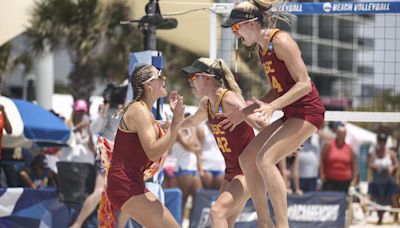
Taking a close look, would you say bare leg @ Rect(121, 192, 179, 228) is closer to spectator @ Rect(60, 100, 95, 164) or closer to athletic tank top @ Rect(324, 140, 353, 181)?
spectator @ Rect(60, 100, 95, 164)

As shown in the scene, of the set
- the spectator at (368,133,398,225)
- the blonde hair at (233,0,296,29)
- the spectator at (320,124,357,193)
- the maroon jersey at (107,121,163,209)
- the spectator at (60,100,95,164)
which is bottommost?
the spectator at (368,133,398,225)

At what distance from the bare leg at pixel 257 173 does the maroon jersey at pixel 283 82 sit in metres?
0.24

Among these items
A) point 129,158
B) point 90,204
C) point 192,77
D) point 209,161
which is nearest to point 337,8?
point 192,77

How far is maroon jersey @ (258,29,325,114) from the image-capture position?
6984mm

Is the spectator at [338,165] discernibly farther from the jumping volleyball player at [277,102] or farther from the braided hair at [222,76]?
the jumping volleyball player at [277,102]

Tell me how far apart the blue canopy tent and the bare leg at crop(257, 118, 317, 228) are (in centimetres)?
545

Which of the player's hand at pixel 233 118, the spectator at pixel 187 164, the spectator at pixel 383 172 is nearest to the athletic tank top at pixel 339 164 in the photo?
the spectator at pixel 383 172

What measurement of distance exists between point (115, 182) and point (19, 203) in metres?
3.72

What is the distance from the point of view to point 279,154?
273 inches

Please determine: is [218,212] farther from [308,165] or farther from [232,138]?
[308,165]

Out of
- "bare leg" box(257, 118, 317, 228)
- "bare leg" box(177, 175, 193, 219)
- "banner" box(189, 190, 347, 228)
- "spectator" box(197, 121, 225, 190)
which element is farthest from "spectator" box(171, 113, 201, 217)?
"bare leg" box(257, 118, 317, 228)

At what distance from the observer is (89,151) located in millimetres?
12508

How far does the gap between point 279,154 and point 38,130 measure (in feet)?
19.4

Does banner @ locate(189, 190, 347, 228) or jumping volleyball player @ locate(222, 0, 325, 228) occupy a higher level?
jumping volleyball player @ locate(222, 0, 325, 228)
